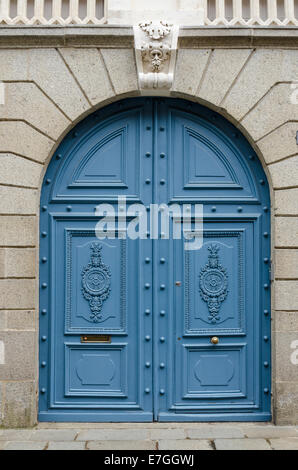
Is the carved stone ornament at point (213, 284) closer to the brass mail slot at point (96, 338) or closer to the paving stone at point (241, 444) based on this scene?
the brass mail slot at point (96, 338)

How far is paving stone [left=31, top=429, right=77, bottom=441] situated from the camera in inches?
202

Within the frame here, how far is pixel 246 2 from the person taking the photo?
232 inches

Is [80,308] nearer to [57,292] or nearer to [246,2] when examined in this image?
[57,292]

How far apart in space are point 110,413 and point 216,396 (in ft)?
3.65

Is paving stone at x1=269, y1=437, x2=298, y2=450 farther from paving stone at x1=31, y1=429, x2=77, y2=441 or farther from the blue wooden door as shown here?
paving stone at x1=31, y1=429, x2=77, y2=441

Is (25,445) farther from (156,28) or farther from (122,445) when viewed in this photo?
(156,28)

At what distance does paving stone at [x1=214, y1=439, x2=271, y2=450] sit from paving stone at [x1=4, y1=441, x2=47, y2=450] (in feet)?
5.24

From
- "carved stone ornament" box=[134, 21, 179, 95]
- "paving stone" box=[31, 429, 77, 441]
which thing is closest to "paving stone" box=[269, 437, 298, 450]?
"paving stone" box=[31, 429, 77, 441]

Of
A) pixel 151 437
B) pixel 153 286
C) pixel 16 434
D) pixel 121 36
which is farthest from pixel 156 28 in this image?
pixel 16 434

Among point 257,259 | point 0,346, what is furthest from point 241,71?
point 0,346

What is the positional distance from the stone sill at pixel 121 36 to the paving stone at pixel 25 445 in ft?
12.9

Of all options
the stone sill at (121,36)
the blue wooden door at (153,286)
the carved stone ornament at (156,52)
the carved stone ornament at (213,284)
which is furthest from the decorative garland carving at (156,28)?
the carved stone ornament at (213,284)

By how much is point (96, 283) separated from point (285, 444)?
2.40 m

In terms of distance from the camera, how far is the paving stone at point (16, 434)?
5105mm
